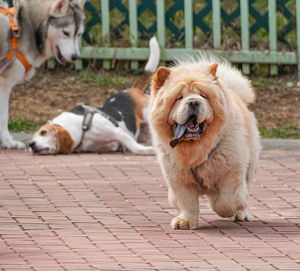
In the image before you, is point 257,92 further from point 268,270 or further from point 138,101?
point 268,270

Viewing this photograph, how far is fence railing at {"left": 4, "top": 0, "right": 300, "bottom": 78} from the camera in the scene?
12500mm

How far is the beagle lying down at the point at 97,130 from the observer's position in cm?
962

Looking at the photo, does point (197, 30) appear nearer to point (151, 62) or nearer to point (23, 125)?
point (151, 62)

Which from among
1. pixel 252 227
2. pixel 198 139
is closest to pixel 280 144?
pixel 252 227

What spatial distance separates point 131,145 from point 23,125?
1.96 meters

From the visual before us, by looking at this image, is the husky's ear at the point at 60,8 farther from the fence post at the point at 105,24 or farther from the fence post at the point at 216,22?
the fence post at the point at 216,22

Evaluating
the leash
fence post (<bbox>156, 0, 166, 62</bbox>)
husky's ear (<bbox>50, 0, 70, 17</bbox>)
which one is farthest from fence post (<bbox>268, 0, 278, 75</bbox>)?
the leash

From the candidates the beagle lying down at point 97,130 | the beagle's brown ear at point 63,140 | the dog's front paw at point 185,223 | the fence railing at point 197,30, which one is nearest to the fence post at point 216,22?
the fence railing at point 197,30

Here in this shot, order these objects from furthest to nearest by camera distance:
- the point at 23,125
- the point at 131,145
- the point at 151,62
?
the point at 23,125 → the point at 151,62 → the point at 131,145

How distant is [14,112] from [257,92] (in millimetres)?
3129

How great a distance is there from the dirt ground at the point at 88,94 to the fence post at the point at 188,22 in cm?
89

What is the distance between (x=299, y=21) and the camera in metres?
12.3

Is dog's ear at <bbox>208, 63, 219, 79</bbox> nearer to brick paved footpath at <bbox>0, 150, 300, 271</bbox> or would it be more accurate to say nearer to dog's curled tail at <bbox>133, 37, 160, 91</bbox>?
brick paved footpath at <bbox>0, 150, 300, 271</bbox>

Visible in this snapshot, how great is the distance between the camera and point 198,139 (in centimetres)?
603
